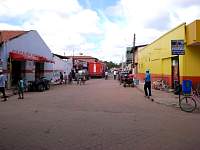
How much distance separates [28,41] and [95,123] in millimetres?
27826

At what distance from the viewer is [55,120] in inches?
508

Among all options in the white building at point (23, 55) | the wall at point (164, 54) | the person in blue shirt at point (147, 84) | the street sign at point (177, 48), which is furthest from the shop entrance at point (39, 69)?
the street sign at point (177, 48)

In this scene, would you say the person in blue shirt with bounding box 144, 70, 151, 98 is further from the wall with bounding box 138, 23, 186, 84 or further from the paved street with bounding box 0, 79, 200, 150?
the paved street with bounding box 0, 79, 200, 150

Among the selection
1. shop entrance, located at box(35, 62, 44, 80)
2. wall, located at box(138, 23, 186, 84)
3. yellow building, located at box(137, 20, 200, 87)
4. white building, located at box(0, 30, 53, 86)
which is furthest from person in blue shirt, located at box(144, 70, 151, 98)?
shop entrance, located at box(35, 62, 44, 80)

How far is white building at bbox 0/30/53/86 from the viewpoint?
3208 centimetres

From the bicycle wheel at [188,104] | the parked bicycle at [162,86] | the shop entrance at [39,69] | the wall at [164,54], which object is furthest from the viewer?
the shop entrance at [39,69]

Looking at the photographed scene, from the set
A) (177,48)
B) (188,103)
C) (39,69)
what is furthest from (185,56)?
(39,69)

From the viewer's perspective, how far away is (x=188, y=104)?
56.6 feet

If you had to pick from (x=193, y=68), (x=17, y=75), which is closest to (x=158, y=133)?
(x=193, y=68)

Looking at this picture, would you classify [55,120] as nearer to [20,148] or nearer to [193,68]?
[20,148]

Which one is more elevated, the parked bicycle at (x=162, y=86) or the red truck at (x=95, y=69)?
the red truck at (x=95, y=69)

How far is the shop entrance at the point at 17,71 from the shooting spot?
35.7 m

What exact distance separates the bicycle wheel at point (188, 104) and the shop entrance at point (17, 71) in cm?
2126

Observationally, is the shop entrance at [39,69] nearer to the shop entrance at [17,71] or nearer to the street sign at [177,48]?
the shop entrance at [17,71]
